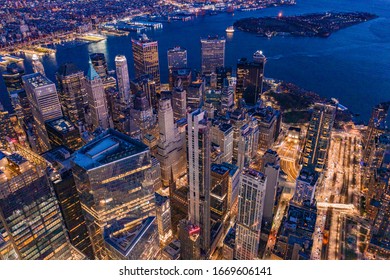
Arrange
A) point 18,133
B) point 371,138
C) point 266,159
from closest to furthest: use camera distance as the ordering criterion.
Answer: point 266,159 → point 371,138 → point 18,133

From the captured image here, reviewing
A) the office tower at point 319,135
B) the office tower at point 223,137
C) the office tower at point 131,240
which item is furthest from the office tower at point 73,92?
the office tower at point 131,240

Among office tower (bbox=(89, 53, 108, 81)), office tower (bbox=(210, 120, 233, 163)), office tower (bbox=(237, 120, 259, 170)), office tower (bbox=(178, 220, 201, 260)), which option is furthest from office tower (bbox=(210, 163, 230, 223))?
office tower (bbox=(89, 53, 108, 81))

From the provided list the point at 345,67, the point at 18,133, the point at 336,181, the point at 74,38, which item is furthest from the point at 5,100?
the point at 345,67

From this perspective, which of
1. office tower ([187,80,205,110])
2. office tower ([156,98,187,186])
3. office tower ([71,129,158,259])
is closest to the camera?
office tower ([71,129,158,259])

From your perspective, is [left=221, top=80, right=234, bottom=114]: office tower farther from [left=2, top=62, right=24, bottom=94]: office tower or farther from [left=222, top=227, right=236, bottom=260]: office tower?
[left=2, top=62, right=24, bottom=94]: office tower

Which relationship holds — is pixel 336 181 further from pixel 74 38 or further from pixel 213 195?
pixel 74 38

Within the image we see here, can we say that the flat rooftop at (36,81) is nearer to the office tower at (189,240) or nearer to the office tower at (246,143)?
the office tower at (246,143)
